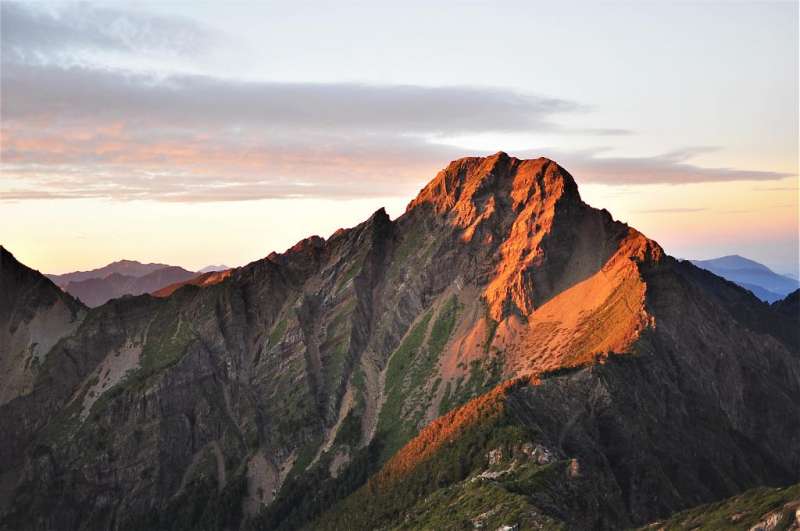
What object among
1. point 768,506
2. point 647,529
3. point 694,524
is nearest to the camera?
point 768,506

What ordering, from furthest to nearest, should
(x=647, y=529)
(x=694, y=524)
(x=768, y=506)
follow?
(x=647, y=529)
(x=694, y=524)
(x=768, y=506)

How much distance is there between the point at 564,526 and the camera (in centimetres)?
19750

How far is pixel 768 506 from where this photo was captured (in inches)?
6639

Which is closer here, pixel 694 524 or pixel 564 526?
pixel 694 524

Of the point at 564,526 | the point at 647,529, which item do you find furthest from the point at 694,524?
the point at 564,526

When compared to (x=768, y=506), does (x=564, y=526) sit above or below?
below

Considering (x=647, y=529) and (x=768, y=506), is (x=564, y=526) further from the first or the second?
(x=768, y=506)

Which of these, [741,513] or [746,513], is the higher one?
[746,513]

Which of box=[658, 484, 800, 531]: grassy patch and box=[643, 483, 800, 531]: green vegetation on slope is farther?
box=[658, 484, 800, 531]: grassy patch

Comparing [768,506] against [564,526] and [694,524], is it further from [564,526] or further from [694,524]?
[564,526]

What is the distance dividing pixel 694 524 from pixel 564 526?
2835 cm

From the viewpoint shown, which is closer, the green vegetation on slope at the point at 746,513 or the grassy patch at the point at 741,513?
the green vegetation on slope at the point at 746,513

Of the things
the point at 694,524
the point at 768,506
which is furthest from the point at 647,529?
the point at 768,506

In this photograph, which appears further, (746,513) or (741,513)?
(741,513)
